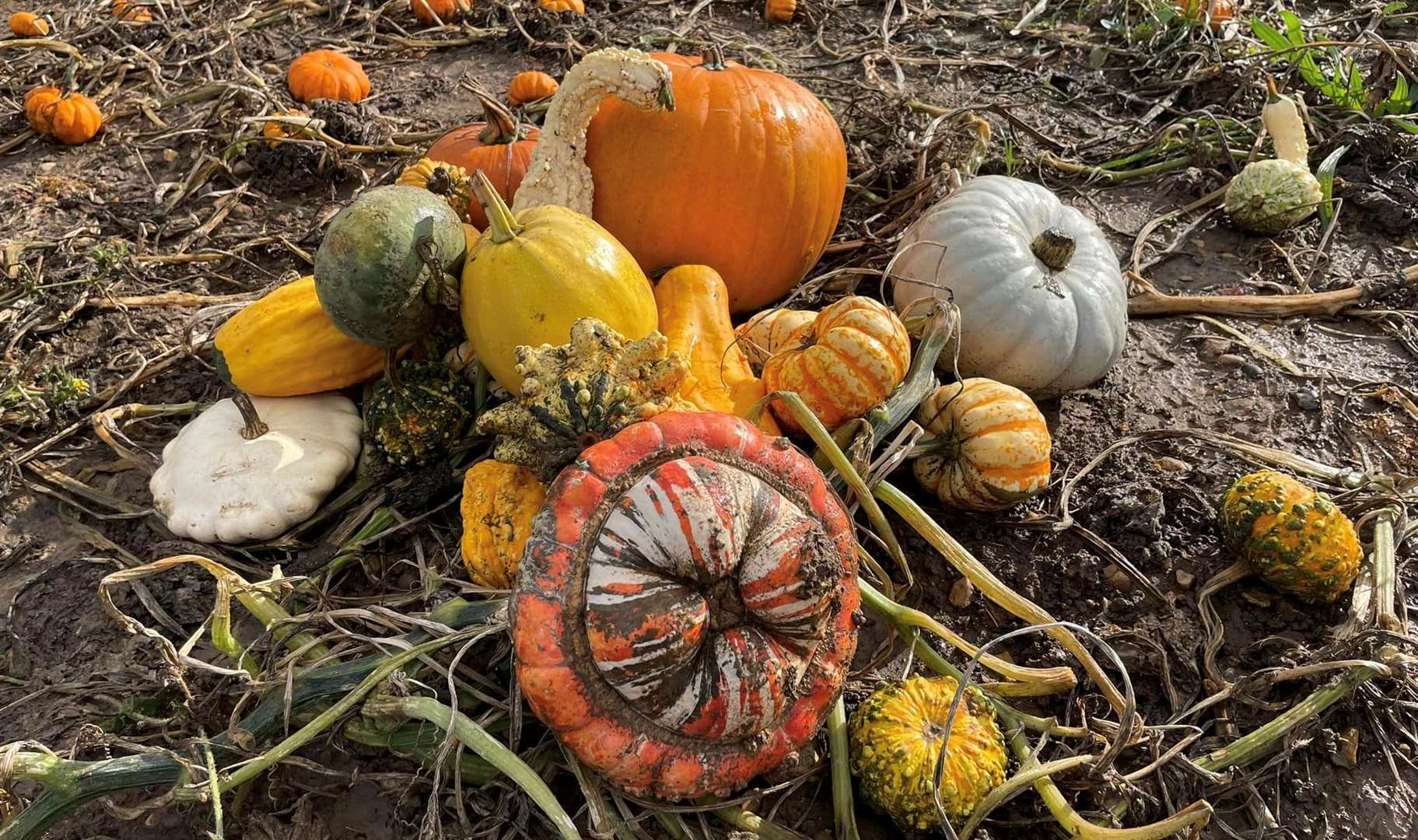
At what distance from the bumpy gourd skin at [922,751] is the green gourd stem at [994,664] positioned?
114 millimetres

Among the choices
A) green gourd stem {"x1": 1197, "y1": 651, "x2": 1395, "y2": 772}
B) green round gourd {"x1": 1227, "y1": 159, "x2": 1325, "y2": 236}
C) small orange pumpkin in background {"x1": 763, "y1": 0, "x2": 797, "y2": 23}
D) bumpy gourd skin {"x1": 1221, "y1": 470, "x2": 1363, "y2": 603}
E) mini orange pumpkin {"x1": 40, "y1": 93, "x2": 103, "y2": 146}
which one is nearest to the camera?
green gourd stem {"x1": 1197, "y1": 651, "x2": 1395, "y2": 772}

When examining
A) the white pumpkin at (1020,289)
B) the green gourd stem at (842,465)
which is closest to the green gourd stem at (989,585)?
the green gourd stem at (842,465)

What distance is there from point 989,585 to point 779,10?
525 cm

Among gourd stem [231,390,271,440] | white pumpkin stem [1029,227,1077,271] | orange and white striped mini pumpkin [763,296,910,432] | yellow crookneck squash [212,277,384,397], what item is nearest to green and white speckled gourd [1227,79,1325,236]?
white pumpkin stem [1029,227,1077,271]

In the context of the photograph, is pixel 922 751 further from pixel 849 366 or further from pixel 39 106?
pixel 39 106

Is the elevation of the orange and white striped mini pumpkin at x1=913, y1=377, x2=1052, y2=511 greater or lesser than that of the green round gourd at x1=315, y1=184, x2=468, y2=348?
lesser

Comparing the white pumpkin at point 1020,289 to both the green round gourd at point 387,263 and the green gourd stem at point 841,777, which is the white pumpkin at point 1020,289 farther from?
the green round gourd at point 387,263

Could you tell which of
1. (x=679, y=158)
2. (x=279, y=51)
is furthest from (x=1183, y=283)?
(x=279, y=51)

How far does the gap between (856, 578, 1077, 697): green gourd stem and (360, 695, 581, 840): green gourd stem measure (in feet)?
3.24

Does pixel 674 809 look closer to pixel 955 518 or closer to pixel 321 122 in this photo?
pixel 955 518

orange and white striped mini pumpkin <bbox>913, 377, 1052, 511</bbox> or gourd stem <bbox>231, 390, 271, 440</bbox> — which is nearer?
orange and white striped mini pumpkin <bbox>913, 377, 1052, 511</bbox>

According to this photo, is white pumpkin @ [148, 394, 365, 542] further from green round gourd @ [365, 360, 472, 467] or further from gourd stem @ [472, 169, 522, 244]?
gourd stem @ [472, 169, 522, 244]

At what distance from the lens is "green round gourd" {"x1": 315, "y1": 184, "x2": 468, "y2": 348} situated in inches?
112

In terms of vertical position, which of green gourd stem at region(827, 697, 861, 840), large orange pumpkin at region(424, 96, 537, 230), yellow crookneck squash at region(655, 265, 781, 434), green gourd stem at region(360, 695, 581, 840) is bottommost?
green gourd stem at region(827, 697, 861, 840)
